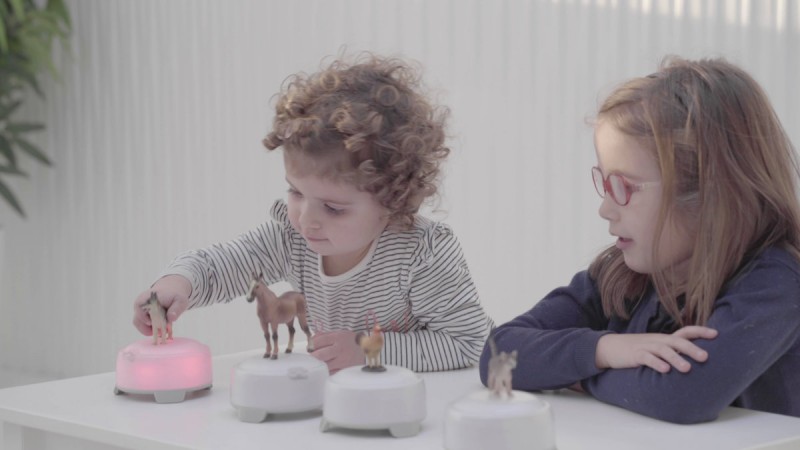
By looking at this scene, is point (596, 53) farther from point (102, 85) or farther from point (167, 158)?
point (102, 85)

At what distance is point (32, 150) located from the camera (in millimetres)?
3750

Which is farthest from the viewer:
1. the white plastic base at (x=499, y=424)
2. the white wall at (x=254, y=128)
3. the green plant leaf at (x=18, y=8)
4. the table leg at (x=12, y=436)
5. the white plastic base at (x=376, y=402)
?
the green plant leaf at (x=18, y=8)

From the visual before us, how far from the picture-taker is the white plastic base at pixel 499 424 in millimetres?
837

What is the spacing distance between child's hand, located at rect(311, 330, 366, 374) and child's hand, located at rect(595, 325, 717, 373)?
0.31 m

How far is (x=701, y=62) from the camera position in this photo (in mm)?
1253

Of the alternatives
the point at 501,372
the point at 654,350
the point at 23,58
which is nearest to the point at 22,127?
the point at 23,58

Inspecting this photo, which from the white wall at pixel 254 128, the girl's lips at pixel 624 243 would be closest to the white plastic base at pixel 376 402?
the girl's lips at pixel 624 243

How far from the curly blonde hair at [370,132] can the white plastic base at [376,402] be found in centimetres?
42

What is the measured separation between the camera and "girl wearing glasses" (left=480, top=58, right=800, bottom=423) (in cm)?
113

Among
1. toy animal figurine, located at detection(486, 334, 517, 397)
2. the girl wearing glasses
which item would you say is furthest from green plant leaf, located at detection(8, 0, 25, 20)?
toy animal figurine, located at detection(486, 334, 517, 397)

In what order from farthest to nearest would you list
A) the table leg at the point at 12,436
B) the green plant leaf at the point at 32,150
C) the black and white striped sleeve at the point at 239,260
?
1. the green plant leaf at the point at 32,150
2. the black and white striped sleeve at the point at 239,260
3. the table leg at the point at 12,436

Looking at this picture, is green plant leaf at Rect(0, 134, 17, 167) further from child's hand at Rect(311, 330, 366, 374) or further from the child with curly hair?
child's hand at Rect(311, 330, 366, 374)

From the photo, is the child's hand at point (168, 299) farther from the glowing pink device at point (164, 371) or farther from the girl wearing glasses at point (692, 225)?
the girl wearing glasses at point (692, 225)

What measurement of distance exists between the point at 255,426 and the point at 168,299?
388 millimetres
